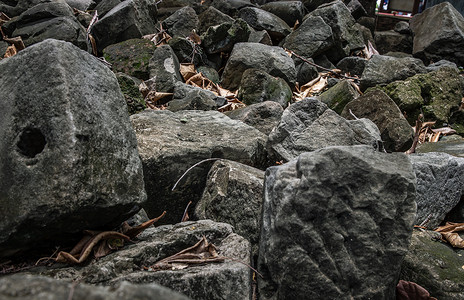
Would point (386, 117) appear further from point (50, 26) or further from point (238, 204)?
point (50, 26)

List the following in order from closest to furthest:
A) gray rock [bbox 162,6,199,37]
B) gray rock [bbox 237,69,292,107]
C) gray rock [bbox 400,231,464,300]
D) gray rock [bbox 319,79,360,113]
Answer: gray rock [bbox 400,231,464,300]
gray rock [bbox 319,79,360,113]
gray rock [bbox 237,69,292,107]
gray rock [bbox 162,6,199,37]

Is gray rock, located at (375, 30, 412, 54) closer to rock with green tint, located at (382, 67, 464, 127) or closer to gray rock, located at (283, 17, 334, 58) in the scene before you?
gray rock, located at (283, 17, 334, 58)

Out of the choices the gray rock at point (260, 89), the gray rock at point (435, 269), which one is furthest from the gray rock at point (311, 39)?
the gray rock at point (435, 269)

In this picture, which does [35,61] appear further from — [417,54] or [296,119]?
[417,54]

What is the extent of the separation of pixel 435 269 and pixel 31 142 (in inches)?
91.5

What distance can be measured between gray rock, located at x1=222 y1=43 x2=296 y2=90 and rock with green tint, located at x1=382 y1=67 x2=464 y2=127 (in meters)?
1.66

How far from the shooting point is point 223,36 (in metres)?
7.43

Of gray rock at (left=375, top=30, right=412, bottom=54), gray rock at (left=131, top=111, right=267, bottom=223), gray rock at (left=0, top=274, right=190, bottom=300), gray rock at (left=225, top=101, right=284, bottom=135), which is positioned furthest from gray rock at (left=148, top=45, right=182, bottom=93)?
gray rock at (left=375, top=30, right=412, bottom=54)

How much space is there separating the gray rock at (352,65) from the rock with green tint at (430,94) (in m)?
1.85

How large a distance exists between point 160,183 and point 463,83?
5870 millimetres

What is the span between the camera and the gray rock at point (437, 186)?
3064 mm

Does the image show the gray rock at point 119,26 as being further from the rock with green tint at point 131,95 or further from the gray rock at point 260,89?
the rock with green tint at point 131,95

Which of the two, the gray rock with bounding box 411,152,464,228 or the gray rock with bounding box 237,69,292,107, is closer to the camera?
the gray rock with bounding box 411,152,464,228

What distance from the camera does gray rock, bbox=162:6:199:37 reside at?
26.1 ft
